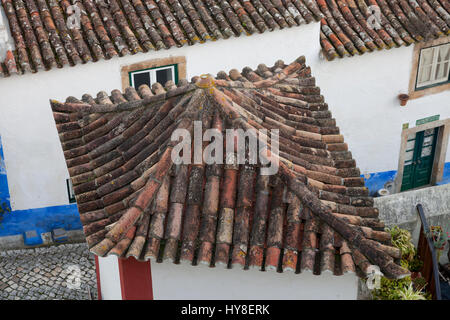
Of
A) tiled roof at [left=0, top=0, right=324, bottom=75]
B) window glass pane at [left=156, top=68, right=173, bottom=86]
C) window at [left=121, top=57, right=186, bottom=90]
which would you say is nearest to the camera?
tiled roof at [left=0, top=0, right=324, bottom=75]

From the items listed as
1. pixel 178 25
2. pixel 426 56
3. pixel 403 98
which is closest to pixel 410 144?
pixel 403 98

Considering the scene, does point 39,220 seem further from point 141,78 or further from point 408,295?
point 408,295

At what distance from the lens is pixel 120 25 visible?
36.4 ft

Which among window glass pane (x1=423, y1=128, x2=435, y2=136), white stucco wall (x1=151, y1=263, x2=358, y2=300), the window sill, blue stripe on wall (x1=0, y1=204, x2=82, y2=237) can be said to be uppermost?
the window sill

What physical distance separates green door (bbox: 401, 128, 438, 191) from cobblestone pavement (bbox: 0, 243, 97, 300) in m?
7.58

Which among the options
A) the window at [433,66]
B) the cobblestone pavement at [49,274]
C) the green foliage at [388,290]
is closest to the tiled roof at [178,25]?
the window at [433,66]

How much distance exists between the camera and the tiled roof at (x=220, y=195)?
19.6ft

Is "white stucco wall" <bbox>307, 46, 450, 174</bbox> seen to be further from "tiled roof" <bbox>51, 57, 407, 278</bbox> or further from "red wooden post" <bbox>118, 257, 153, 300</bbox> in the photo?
"red wooden post" <bbox>118, 257, 153, 300</bbox>

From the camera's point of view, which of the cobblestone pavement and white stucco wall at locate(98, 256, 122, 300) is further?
the cobblestone pavement

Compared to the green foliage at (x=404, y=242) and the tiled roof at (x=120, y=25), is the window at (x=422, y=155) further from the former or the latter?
the tiled roof at (x=120, y=25)

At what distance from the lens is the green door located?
568 inches

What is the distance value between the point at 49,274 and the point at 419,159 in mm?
8743

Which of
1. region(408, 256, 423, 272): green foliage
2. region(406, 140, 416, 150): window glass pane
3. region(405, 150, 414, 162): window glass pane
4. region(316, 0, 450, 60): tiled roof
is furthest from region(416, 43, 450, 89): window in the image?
region(408, 256, 423, 272): green foliage
